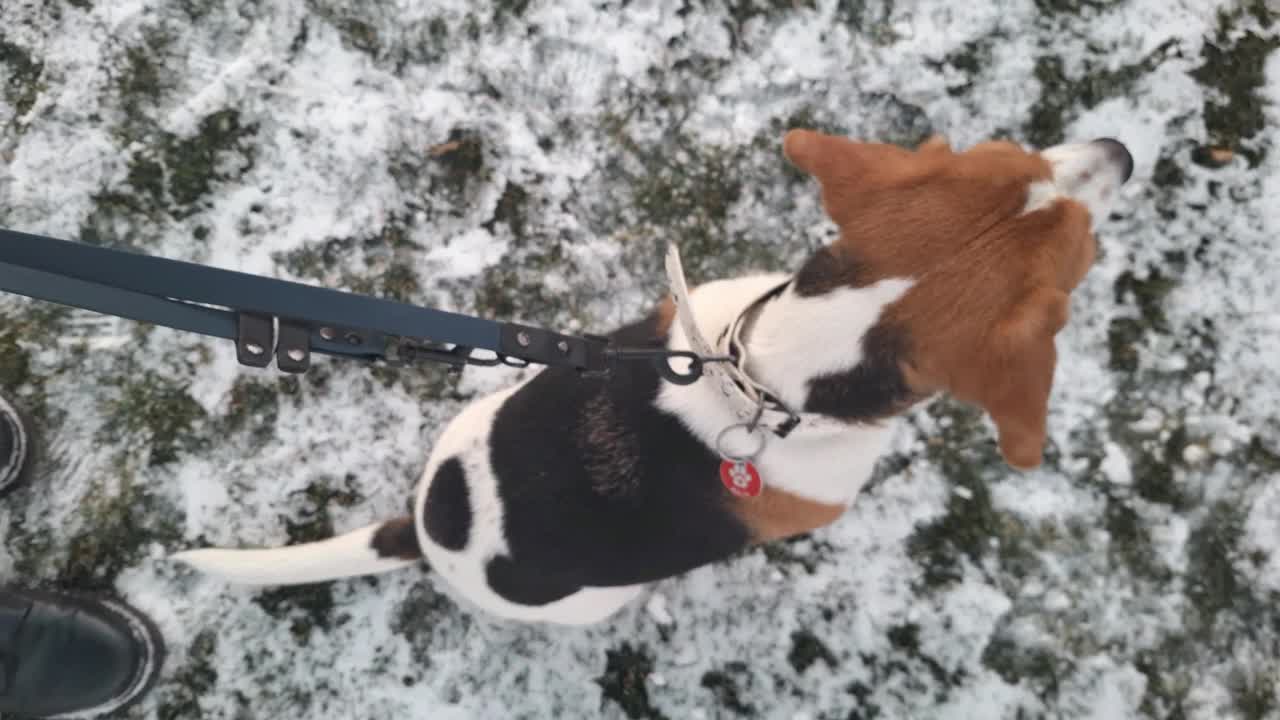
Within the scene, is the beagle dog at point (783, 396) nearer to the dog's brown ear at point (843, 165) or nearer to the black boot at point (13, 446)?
the dog's brown ear at point (843, 165)

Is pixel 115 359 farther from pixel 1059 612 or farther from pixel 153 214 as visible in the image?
pixel 1059 612

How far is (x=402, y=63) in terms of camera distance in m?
2.86

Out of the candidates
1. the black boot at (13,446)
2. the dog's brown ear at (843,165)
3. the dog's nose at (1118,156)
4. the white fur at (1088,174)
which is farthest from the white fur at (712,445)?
the black boot at (13,446)

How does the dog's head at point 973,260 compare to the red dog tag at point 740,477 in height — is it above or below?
above

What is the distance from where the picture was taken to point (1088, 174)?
1.67 m

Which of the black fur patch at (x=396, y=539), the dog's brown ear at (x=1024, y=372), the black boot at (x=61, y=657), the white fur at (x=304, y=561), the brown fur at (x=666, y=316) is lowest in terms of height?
the black boot at (x=61, y=657)

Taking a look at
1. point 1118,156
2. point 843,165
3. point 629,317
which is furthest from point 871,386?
point 629,317

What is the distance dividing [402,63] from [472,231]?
65 centimetres

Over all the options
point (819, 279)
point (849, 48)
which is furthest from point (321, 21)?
point (819, 279)

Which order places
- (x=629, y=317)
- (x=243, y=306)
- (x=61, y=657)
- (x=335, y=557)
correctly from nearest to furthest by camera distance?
(x=243, y=306)
(x=335, y=557)
(x=61, y=657)
(x=629, y=317)

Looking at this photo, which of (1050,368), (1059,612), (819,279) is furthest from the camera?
(1059,612)

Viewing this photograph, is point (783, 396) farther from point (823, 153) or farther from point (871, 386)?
point (823, 153)

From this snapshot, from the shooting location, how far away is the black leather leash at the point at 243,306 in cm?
137

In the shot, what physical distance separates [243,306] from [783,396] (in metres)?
1.05
